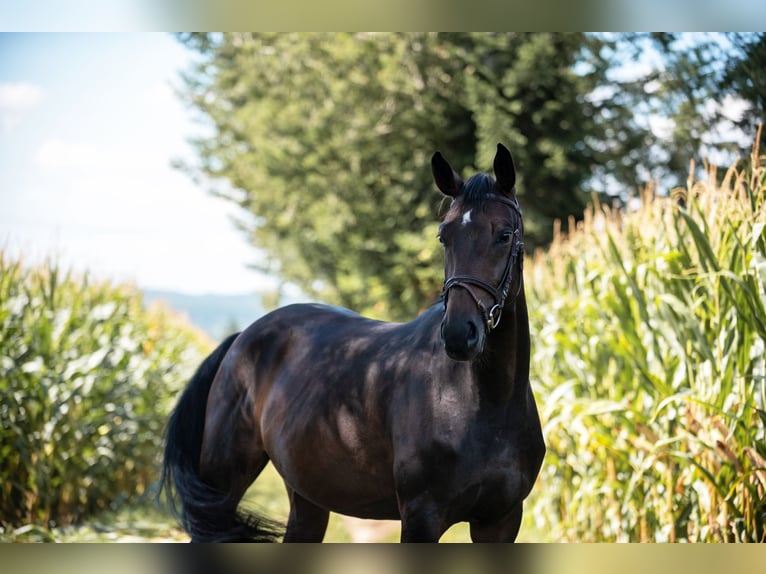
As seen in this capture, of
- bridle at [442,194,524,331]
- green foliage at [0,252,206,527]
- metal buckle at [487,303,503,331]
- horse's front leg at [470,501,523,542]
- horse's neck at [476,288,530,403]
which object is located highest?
bridle at [442,194,524,331]

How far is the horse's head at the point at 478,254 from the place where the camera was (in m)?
2.04

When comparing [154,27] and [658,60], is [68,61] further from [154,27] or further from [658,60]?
[154,27]

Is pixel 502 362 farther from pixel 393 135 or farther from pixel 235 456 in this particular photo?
pixel 393 135

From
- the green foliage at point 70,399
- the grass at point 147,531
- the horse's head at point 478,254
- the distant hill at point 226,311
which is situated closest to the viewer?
the horse's head at point 478,254

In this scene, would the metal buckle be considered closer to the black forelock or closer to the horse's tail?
the black forelock

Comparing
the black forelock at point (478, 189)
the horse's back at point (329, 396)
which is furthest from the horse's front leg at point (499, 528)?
the black forelock at point (478, 189)

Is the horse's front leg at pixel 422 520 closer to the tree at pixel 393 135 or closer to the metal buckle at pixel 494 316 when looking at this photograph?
the metal buckle at pixel 494 316

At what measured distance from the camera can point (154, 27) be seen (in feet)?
10.9

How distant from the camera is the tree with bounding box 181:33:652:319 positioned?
10.3m

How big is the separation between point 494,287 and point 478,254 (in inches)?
3.8

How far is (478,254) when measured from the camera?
2135 millimetres

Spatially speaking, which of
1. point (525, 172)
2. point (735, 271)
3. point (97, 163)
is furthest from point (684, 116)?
point (97, 163)

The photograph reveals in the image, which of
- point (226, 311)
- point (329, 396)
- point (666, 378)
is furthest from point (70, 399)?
point (226, 311)

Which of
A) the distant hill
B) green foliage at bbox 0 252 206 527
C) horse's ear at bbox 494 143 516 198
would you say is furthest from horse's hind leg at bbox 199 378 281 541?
the distant hill
